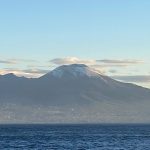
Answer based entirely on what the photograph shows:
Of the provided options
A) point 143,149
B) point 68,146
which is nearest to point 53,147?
point 68,146

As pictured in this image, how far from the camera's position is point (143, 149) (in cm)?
15038

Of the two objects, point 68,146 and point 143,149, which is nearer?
point 143,149

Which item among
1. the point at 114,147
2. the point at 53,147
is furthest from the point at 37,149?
the point at 114,147

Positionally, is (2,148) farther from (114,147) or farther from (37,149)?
(114,147)

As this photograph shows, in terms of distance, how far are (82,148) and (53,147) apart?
672cm

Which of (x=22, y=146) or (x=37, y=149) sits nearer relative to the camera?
(x=37, y=149)

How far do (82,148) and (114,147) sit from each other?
7864 millimetres

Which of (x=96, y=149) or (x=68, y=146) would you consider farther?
(x=68, y=146)

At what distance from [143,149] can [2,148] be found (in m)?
27.4

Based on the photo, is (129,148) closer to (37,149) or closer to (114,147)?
(114,147)

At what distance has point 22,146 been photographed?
15962cm

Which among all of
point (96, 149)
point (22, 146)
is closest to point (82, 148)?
point (96, 149)

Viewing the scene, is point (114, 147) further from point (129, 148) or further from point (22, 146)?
point (22, 146)

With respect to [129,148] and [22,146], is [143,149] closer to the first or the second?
[129,148]
